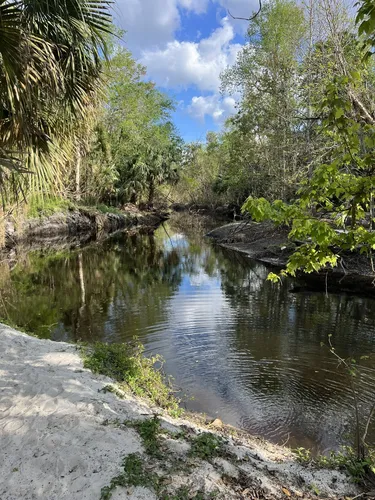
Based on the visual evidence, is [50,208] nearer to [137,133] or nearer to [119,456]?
[137,133]

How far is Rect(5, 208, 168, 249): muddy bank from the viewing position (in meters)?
22.9

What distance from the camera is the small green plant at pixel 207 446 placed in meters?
3.74

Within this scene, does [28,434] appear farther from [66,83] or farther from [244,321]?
[244,321]

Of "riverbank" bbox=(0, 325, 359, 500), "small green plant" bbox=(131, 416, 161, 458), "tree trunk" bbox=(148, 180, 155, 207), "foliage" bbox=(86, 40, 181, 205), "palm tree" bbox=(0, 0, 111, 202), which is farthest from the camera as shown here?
"tree trunk" bbox=(148, 180, 155, 207)

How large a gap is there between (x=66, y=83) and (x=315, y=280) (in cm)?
1317

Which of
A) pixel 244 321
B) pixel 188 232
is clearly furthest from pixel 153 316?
pixel 188 232

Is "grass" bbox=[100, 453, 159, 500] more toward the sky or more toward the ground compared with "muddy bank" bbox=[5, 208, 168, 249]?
more toward the ground

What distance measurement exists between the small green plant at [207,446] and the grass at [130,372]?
3.57 feet

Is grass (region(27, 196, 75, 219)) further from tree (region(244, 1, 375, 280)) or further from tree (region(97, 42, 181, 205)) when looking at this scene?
tree (region(244, 1, 375, 280))

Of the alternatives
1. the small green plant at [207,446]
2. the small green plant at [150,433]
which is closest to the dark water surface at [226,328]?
the small green plant at [207,446]

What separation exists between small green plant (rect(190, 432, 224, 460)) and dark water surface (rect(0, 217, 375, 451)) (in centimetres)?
203

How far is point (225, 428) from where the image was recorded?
18.0ft

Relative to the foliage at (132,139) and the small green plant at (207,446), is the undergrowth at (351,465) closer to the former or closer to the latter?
the small green plant at (207,446)

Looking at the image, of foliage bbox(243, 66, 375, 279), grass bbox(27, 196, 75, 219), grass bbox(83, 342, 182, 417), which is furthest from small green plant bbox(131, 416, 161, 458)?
grass bbox(27, 196, 75, 219)
